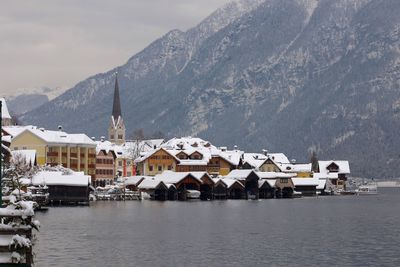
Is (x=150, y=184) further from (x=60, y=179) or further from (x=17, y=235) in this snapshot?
(x=17, y=235)

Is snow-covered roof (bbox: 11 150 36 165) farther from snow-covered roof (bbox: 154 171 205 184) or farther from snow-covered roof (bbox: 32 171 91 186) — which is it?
snow-covered roof (bbox: 154 171 205 184)

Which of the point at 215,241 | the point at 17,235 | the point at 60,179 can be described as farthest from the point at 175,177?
the point at 17,235

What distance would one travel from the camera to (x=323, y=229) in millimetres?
94812

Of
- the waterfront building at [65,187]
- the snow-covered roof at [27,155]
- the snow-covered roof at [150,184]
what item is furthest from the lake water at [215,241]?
the snow-covered roof at [150,184]

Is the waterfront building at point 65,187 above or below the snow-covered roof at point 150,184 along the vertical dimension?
below

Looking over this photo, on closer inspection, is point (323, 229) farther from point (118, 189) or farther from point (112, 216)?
point (118, 189)

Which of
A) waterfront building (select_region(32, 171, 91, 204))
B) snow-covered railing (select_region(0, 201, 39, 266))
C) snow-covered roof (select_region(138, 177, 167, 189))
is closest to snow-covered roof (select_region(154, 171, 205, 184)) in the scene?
snow-covered roof (select_region(138, 177, 167, 189))

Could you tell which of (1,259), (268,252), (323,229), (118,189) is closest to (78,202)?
(118,189)

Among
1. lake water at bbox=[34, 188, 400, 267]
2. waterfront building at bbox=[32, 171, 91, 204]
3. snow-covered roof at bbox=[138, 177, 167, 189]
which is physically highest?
snow-covered roof at bbox=[138, 177, 167, 189]

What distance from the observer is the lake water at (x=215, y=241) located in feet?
203

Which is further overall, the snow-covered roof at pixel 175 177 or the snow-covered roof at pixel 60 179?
the snow-covered roof at pixel 175 177

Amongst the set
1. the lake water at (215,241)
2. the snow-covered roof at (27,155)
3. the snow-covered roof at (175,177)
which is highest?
the snow-covered roof at (27,155)

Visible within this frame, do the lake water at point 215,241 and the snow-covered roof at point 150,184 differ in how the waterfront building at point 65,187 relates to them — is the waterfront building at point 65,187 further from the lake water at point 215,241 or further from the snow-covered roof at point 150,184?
the lake water at point 215,241

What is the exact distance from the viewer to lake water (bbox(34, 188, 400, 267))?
6181 cm
